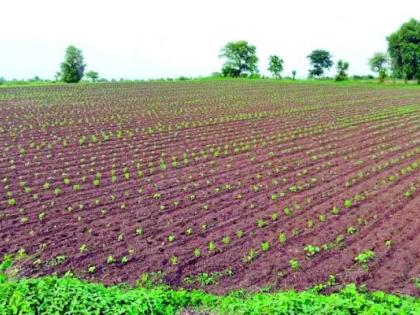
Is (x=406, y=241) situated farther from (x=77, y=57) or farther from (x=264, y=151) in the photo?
(x=77, y=57)

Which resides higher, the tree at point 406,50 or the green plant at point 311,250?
the tree at point 406,50

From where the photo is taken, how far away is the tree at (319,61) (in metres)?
79.5

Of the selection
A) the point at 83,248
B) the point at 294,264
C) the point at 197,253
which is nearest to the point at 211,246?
the point at 197,253

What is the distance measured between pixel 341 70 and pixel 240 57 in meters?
21.6

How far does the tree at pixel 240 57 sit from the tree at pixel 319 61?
33.0 feet

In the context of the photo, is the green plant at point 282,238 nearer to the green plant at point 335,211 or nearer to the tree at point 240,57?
the green plant at point 335,211

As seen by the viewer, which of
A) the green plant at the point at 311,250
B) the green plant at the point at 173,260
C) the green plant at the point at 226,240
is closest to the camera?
the green plant at the point at 173,260

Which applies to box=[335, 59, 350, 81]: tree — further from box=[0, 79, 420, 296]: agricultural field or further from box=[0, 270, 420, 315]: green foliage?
box=[0, 270, 420, 315]: green foliage

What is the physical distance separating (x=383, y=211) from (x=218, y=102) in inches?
946

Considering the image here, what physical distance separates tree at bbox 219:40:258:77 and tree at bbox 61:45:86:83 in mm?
25482

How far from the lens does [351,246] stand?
8773 mm

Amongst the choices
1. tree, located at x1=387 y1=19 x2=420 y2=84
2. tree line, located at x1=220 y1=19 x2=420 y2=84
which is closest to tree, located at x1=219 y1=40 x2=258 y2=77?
tree line, located at x1=220 y1=19 x2=420 y2=84

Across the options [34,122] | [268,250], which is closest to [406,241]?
→ [268,250]

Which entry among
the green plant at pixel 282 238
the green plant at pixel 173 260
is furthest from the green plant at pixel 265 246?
the green plant at pixel 173 260
